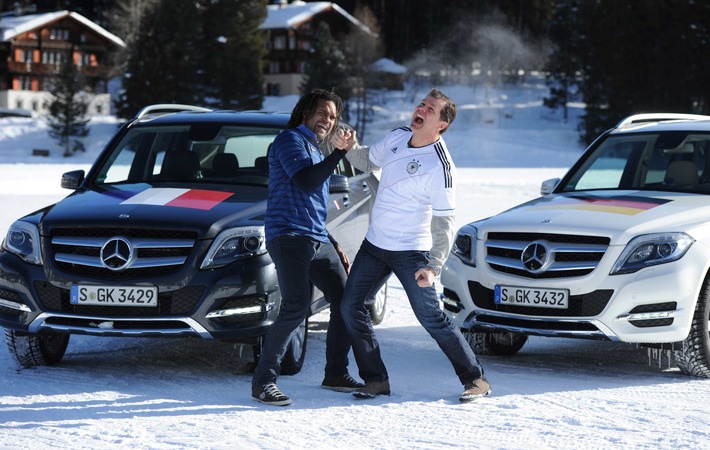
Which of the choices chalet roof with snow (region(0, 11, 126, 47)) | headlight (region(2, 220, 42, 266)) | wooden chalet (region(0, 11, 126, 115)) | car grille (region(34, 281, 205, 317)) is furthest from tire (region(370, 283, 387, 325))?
chalet roof with snow (region(0, 11, 126, 47))

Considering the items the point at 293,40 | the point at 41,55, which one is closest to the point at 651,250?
the point at 41,55

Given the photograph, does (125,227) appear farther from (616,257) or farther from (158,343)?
(616,257)

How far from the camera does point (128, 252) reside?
6.84m

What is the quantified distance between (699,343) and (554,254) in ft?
3.29

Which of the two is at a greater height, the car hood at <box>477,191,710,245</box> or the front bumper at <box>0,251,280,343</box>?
the car hood at <box>477,191,710,245</box>

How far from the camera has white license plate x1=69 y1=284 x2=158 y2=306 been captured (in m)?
6.73

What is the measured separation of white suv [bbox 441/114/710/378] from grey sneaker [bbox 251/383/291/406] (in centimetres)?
167

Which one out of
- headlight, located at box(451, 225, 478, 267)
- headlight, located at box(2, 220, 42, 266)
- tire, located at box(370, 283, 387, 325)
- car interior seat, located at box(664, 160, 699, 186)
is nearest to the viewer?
headlight, located at box(2, 220, 42, 266)

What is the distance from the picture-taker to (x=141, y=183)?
8.06m

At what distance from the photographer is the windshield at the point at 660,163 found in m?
8.30

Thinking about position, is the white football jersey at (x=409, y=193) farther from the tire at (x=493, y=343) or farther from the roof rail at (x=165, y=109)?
the roof rail at (x=165, y=109)

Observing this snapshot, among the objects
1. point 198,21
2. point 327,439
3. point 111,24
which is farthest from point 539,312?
point 111,24

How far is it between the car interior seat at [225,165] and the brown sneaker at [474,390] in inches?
97.4

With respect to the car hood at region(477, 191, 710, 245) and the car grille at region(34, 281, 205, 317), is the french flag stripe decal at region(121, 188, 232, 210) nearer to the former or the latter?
the car grille at region(34, 281, 205, 317)
